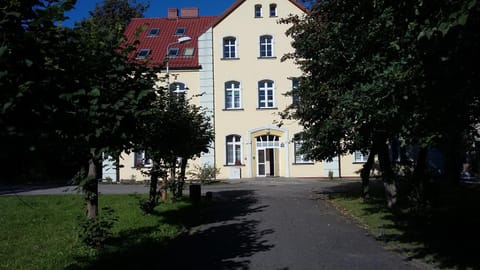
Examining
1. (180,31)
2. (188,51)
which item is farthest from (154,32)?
(188,51)

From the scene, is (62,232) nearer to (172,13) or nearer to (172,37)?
(172,37)

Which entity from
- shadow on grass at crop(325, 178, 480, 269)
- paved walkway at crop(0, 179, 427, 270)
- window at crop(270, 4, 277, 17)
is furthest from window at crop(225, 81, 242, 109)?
paved walkway at crop(0, 179, 427, 270)

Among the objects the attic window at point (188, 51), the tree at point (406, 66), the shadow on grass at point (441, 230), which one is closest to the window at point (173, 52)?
the attic window at point (188, 51)

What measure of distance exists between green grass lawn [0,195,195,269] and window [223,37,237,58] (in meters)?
20.3

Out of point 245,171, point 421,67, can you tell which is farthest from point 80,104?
point 245,171

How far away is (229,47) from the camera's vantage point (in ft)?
120

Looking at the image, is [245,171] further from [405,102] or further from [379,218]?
[405,102]

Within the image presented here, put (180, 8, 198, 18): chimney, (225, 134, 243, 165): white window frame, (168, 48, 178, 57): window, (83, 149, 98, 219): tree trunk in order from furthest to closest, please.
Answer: (180, 8, 198, 18): chimney, (168, 48, 178, 57): window, (225, 134, 243, 165): white window frame, (83, 149, 98, 219): tree trunk

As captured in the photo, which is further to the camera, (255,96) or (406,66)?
(255,96)

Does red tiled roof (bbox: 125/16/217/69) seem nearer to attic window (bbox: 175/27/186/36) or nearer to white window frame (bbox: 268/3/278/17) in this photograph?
attic window (bbox: 175/27/186/36)

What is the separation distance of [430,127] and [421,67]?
1452mm

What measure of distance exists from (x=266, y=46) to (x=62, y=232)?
2721 centimetres

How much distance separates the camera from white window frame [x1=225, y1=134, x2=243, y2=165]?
36094mm

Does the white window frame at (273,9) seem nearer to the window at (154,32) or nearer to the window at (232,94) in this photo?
the window at (232,94)
